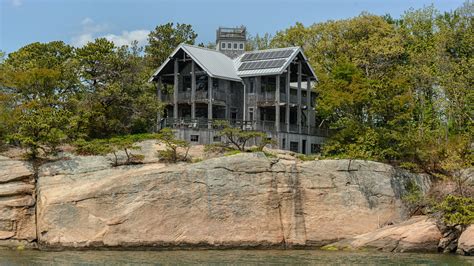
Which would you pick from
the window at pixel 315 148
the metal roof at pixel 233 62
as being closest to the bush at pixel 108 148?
the metal roof at pixel 233 62

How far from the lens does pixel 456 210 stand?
3728cm

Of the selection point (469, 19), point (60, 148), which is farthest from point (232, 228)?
point (469, 19)

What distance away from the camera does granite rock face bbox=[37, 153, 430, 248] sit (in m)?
36.6

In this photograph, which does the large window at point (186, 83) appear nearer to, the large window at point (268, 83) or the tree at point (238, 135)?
the large window at point (268, 83)

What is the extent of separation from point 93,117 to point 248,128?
1181cm

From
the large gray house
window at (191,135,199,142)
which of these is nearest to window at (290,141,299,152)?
the large gray house

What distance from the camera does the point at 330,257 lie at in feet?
110

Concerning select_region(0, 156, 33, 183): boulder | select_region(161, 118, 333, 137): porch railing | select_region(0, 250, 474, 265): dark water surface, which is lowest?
select_region(0, 250, 474, 265): dark water surface

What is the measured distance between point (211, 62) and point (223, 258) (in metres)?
22.6

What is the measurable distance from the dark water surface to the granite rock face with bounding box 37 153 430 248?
157 centimetres

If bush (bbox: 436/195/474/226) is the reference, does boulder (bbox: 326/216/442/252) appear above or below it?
below

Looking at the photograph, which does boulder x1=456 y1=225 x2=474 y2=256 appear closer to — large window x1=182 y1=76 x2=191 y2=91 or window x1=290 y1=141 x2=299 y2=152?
window x1=290 y1=141 x2=299 y2=152

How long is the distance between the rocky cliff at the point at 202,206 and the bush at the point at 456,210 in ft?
3.58

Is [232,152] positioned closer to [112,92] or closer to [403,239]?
[112,92]
